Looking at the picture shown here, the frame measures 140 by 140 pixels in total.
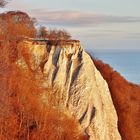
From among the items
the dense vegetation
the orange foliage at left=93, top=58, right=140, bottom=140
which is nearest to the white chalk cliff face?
the dense vegetation

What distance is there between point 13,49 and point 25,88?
123 inches

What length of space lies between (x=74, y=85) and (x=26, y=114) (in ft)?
13.8

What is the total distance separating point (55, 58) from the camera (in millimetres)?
44594

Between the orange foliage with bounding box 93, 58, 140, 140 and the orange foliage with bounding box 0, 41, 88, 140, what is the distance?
6046mm

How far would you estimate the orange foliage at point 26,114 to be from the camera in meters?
39.0

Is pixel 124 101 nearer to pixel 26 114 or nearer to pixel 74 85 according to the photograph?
pixel 74 85

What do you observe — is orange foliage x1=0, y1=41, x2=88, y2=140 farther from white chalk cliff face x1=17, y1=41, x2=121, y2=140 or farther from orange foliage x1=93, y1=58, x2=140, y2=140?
orange foliage x1=93, y1=58, x2=140, y2=140

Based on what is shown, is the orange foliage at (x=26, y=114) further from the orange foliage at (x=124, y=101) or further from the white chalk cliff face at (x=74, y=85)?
the orange foliage at (x=124, y=101)

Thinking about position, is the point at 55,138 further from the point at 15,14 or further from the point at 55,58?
the point at 15,14

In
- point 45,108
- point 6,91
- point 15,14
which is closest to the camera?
point 6,91

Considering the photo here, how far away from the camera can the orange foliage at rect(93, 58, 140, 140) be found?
47.7m

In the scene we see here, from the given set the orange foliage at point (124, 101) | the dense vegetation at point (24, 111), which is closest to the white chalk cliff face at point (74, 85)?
the dense vegetation at point (24, 111)

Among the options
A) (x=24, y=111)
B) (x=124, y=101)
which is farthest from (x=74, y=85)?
(x=124, y=101)

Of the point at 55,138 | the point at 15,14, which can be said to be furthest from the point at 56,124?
the point at 15,14
